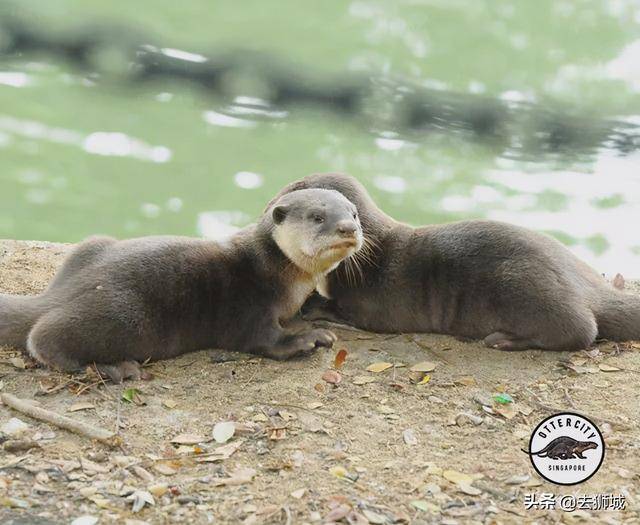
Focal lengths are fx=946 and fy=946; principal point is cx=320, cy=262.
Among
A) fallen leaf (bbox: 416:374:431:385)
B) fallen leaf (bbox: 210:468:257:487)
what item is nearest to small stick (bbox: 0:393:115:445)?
fallen leaf (bbox: 210:468:257:487)

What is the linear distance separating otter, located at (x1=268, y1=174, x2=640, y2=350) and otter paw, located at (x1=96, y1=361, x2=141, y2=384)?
3.40 feet

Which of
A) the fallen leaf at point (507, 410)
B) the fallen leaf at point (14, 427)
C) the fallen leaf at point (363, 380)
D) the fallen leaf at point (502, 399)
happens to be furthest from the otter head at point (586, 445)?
the fallen leaf at point (14, 427)

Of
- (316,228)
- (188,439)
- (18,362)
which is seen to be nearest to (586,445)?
(188,439)

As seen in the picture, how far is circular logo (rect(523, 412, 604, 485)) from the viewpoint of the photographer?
10.3 ft

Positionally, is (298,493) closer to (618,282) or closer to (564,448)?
(564,448)

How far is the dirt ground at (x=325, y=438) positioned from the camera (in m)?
2.93

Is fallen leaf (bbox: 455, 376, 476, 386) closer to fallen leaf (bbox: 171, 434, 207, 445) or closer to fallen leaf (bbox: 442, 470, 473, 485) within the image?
fallen leaf (bbox: 442, 470, 473, 485)

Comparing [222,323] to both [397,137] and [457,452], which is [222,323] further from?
[397,137]

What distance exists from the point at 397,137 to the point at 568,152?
1786 mm

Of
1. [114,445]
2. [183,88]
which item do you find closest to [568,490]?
[114,445]

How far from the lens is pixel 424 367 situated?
13.1 ft

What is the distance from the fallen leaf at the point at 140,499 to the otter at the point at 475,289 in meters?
1.73

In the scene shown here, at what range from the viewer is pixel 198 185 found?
8906 mm

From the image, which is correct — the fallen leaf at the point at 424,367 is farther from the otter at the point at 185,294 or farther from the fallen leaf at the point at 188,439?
the fallen leaf at the point at 188,439
